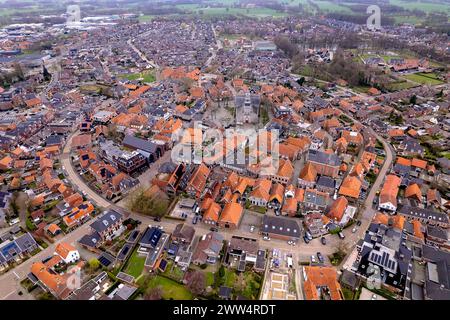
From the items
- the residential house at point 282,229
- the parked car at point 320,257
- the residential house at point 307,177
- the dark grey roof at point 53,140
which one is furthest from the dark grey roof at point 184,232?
the dark grey roof at point 53,140

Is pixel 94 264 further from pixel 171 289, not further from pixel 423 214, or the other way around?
pixel 423 214

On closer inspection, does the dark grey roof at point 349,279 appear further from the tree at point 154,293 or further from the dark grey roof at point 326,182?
the tree at point 154,293

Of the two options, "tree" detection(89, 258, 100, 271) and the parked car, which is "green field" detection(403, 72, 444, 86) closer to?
the parked car

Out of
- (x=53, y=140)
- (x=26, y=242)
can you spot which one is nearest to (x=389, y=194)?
(x=26, y=242)

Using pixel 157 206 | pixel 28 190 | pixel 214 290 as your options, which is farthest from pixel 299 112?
pixel 28 190

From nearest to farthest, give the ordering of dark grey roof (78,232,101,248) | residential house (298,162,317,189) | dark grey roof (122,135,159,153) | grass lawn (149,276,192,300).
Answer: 1. grass lawn (149,276,192,300)
2. dark grey roof (78,232,101,248)
3. residential house (298,162,317,189)
4. dark grey roof (122,135,159,153)

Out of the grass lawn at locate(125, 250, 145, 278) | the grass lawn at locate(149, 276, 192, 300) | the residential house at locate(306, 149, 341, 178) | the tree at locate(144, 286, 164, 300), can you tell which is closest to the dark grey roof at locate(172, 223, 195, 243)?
the grass lawn at locate(125, 250, 145, 278)
